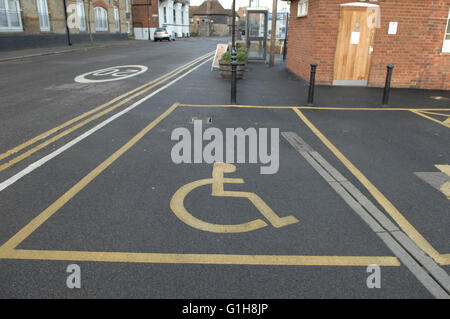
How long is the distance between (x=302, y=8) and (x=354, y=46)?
10.5ft

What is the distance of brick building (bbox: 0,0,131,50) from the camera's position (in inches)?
976

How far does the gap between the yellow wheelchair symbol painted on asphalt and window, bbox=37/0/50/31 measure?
97.8 ft

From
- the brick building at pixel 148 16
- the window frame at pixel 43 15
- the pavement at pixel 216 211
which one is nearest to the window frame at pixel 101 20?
the window frame at pixel 43 15

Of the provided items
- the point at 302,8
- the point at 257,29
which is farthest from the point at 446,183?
the point at 257,29

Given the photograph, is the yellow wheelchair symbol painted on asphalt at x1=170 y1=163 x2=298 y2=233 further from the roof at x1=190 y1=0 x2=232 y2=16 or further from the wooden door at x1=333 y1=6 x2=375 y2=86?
the roof at x1=190 y1=0 x2=232 y2=16

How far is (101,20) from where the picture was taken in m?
40.2

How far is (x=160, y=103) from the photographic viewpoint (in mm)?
9234

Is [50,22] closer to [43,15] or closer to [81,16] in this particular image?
[43,15]

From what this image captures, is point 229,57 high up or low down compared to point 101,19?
down

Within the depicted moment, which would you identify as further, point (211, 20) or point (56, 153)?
point (211, 20)

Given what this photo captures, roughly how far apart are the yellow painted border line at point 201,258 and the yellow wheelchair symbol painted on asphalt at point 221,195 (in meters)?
0.46

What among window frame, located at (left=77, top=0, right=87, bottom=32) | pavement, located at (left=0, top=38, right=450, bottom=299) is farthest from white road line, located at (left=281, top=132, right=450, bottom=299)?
window frame, located at (left=77, top=0, right=87, bottom=32)
